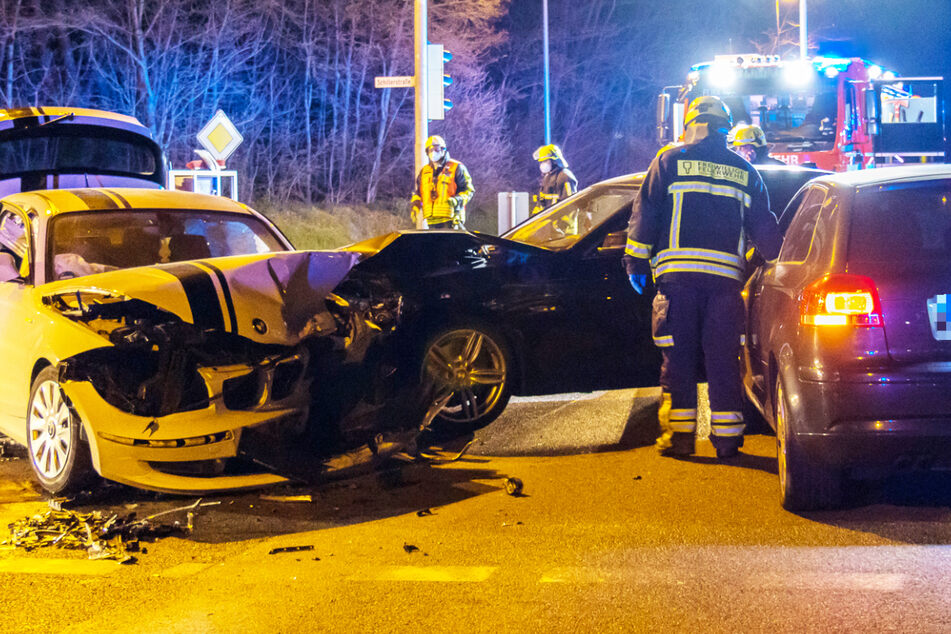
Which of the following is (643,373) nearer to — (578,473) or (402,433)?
(578,473)

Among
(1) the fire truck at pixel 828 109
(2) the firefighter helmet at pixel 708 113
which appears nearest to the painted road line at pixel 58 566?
(2) the firefighter helmet at pixel 708 113

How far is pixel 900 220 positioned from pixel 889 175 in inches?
12.2

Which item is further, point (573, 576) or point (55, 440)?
point (55, 440)

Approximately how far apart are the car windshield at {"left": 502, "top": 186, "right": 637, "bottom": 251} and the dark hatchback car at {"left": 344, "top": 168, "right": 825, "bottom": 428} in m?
0.64

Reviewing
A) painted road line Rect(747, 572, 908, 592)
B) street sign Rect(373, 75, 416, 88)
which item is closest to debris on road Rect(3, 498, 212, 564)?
painted road line Rect(747, 572, 908, 592)

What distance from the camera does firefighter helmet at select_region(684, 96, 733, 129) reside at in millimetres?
6449

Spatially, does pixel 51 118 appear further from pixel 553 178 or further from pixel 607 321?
pixel 607 321

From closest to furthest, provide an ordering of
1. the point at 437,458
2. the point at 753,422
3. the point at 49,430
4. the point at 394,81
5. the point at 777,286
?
the point at 777,286
the point at 49,430
the point at 437,458
the point at 753,422
the point at 394,81

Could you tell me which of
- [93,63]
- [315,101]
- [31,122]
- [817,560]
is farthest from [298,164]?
[817,560]

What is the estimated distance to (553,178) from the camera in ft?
41.2

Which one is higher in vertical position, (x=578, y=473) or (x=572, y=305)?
(x=572, y=305)

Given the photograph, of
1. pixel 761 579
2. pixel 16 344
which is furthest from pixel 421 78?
pixel 761 579

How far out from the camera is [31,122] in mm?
10438

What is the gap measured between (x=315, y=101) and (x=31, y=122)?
21014 millimetres
